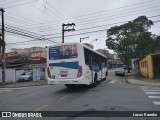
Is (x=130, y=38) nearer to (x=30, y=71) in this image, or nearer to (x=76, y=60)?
(x=30, y=71)

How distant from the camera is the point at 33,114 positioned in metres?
9.12

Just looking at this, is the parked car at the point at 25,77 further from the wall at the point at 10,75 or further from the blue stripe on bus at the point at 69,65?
the blue stripe on bus at the point at 69,65

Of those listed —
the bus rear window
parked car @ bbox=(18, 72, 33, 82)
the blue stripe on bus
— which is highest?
the bus rear window

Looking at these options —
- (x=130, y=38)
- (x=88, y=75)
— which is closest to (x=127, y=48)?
(x=130, y=38)

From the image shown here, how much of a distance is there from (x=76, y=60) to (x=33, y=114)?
711 centimetres

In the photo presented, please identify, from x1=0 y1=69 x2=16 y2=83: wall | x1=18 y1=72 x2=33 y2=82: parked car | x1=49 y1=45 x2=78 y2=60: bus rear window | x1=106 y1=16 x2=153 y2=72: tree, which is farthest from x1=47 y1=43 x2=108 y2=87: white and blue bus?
x1=106 y1=16 x2=153 y2=72: tree

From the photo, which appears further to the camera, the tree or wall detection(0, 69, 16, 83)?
the tree

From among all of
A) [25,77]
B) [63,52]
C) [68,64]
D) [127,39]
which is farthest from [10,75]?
[127,39]

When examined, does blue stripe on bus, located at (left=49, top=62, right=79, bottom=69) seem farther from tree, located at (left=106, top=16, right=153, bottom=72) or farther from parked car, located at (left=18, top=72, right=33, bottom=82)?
tree, located at (left=106, top=16, right=153, bottom=72)

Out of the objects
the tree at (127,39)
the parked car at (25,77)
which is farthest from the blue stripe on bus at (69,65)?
the tree at (127,39)

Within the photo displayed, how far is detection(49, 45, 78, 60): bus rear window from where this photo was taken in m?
15.8

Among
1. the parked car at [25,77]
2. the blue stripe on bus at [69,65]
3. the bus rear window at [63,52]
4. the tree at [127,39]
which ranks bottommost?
the parked car at [25,77]

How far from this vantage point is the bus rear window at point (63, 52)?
15.8 meters

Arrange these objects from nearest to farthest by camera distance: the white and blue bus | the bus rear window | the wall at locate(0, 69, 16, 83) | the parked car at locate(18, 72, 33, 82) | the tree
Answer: the white and blue bus → the bus rear window → the wall at locate(0, 69, 16, 83) → the parked car at locate(18, 72, 33, 82) → the tree
